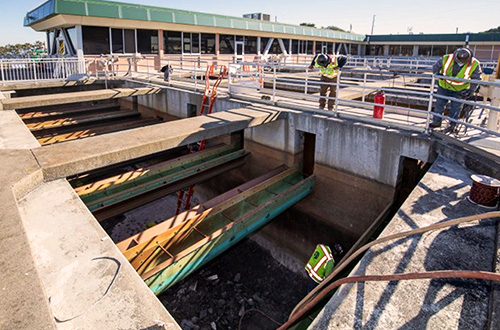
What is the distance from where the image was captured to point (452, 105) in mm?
6750

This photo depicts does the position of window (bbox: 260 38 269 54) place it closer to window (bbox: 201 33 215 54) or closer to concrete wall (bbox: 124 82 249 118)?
window (bbox: 201 33 215 54)

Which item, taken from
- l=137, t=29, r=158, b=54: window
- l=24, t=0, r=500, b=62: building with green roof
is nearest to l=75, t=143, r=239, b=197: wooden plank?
l=24, t=0, r=500, b=62: building with green roof

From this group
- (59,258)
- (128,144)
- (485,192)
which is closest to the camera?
(59,258)

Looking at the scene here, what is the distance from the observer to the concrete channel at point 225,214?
2.80 m

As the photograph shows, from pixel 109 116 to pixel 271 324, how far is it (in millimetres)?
10102

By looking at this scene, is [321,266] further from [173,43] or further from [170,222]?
[173,43]

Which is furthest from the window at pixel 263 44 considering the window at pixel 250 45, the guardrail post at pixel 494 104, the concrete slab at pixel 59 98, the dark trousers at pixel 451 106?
the guardrail post at pixel 494 104

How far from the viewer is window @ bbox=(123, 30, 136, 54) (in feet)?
66.4

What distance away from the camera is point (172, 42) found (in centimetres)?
2219

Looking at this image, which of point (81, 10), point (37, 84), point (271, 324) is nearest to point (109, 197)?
point (271, 324)

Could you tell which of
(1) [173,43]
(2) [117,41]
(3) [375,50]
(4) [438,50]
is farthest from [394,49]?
(2) [117,41]

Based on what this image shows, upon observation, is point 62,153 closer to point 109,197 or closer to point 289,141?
point 109,197

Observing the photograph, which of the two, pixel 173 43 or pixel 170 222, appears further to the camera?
pixel 173 43

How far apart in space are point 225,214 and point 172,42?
1802cm
